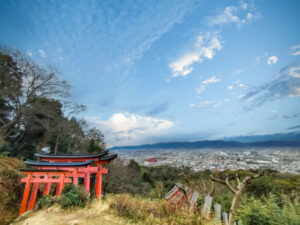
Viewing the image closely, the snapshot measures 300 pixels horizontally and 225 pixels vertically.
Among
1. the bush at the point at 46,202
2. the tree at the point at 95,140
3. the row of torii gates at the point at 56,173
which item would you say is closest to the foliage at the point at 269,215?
the row of torii gates at the point at 56,173

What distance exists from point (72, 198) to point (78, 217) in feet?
3.07

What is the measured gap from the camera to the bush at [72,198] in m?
4.61

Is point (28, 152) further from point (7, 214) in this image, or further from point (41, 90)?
point (7, 214)

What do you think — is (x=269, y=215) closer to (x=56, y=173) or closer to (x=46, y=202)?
(x=46, y=202)

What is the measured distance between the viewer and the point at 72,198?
4.69m

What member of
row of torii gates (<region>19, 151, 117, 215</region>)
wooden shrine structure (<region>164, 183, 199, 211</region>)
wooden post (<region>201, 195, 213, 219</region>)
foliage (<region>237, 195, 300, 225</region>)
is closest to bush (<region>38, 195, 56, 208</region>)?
row of torii gates (<region>19, 151, 117, 215</region>)

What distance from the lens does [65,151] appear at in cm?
1738

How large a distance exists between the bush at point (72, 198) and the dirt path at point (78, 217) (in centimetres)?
21

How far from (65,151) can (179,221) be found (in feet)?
60.0

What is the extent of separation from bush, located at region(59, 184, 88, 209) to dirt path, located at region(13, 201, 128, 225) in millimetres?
213

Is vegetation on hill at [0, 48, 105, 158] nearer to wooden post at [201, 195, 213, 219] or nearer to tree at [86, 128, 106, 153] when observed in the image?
tree at [86, 128, 106, 153]

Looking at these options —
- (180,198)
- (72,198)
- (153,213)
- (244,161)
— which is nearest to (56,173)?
(72,198)

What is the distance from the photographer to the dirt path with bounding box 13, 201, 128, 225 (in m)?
3.63

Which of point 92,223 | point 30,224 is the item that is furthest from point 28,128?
point 92,223
